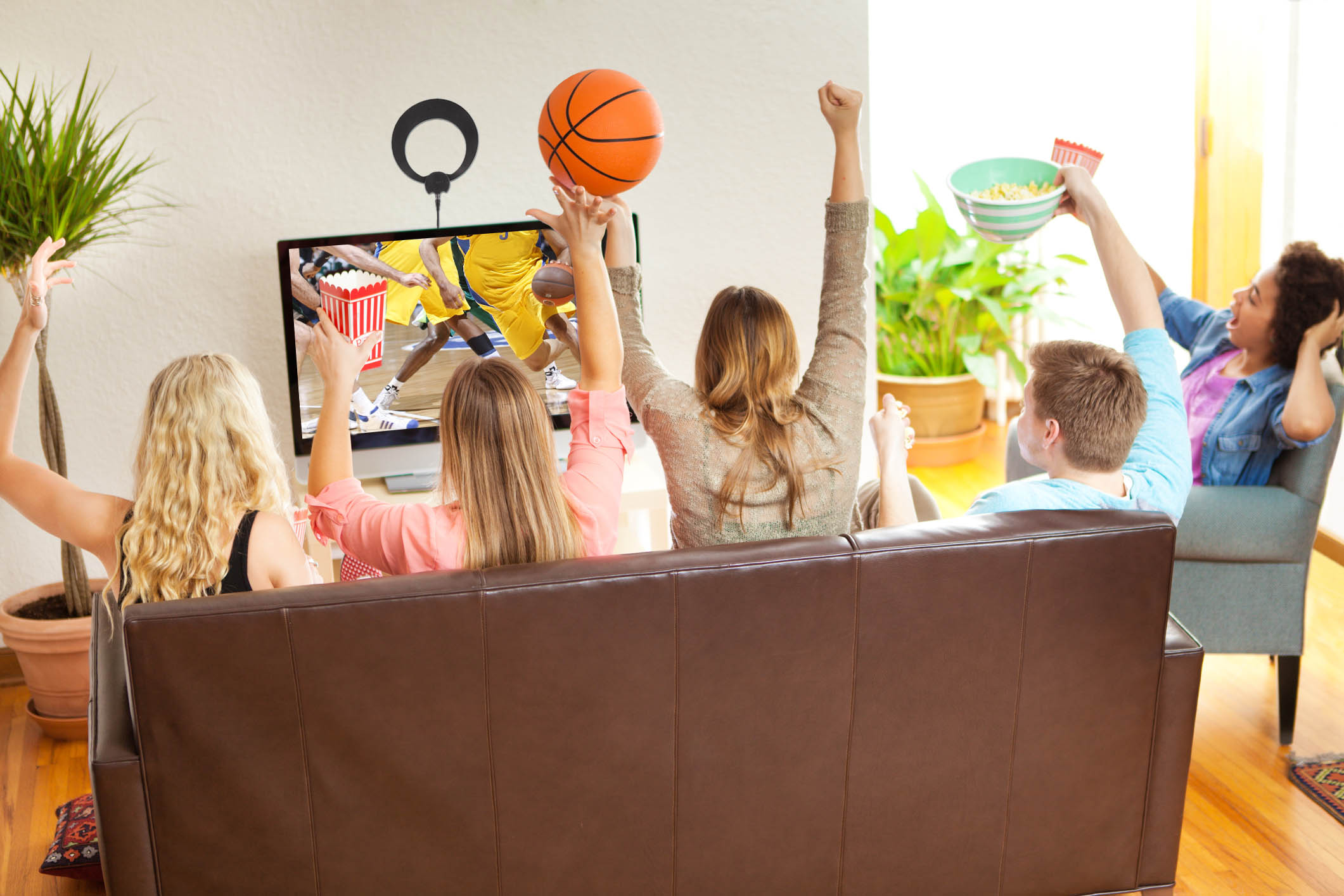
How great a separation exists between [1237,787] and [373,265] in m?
2.52

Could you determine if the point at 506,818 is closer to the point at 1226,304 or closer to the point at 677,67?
the point at 677,67

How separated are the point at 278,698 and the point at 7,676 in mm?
2374

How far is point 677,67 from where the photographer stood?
3.46 meters

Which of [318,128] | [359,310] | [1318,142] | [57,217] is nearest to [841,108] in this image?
[359,310]

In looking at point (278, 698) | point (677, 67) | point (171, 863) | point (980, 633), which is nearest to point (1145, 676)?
point (980, 633)

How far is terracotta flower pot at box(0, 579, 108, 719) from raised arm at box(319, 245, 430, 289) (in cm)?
115

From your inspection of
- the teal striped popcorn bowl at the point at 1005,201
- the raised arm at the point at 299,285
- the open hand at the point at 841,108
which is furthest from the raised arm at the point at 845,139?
→ the raised arm at the point at 299,285

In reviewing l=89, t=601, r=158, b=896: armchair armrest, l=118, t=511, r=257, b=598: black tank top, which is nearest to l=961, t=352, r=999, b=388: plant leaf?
l=118, t=511, r=257, b=598: black tank top

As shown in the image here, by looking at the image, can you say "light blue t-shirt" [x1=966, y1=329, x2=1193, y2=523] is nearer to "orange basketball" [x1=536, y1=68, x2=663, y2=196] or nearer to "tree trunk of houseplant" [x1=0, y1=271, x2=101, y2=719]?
"orange basketball" [x1=536, y1=68, x2=663, y2=196]

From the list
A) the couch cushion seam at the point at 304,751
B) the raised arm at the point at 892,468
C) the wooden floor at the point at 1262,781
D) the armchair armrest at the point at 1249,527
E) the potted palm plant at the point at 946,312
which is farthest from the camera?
the potted palm plant at the point at 946,312

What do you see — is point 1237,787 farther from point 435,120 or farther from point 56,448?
point 56,448

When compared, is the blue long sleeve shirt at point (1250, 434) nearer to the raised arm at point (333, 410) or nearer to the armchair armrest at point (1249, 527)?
the armchair armrest at point (1249, 527)

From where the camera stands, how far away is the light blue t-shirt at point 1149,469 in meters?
1.86

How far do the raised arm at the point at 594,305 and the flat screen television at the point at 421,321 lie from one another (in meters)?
1.28
